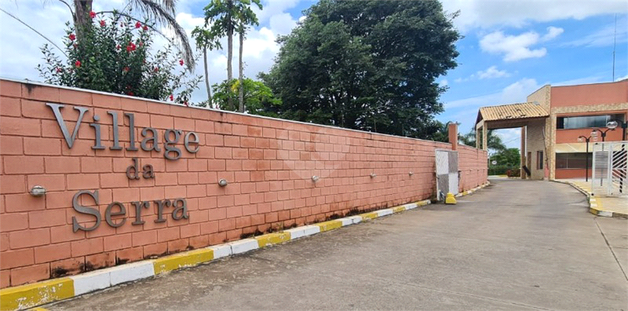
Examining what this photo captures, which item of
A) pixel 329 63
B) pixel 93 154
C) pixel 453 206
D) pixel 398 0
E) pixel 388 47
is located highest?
pixel 398 0

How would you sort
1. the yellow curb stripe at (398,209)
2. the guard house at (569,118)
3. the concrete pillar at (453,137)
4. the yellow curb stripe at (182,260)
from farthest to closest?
1. the guard house at (569,118)
2. the concrete pillar at (453,137)
3. the yellow curb stripe at (398,209)
4. the yellow curb stripe at (182,260)

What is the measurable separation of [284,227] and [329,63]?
1554cm

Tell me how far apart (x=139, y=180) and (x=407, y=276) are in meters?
3.67

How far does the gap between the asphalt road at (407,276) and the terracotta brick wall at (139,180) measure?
0.58m

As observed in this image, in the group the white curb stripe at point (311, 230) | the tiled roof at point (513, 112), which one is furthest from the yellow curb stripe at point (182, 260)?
the tiled roof at point (513, 112)

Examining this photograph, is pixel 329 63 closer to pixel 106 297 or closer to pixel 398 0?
pixel 398 0

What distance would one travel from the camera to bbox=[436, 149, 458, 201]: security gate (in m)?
13.0

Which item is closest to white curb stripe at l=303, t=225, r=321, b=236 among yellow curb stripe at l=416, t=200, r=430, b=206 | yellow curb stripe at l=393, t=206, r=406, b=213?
yellow curb stripe at l=393, t=206, r=406, b=213

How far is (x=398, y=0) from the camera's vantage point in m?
22.2

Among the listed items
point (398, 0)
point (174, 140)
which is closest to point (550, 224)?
point (174, 140)

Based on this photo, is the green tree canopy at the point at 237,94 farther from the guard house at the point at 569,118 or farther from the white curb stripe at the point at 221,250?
the guard house at the point at 569,118

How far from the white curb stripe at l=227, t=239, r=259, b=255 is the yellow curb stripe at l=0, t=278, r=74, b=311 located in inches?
85.4

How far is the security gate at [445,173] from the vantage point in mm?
12992

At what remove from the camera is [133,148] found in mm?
4504
